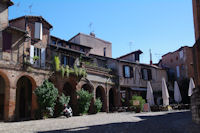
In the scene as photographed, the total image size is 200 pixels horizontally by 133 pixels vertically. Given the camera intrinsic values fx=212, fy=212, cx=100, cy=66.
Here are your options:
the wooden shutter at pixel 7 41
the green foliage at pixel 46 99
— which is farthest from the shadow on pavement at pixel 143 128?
the wooden shutter at pixel 7 41

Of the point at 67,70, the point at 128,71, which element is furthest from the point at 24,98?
the point at 128,71

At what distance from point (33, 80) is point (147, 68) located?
19.3 meters

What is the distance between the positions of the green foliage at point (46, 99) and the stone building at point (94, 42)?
14.7 meters

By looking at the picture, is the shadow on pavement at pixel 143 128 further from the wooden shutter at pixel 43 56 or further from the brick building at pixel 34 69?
the wooden shutter at pixel 43 56

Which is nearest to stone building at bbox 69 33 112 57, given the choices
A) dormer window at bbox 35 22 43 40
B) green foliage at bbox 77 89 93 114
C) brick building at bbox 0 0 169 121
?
brick building at bbox 0 0 169 121

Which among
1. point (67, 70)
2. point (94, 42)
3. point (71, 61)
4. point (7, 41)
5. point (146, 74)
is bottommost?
point (67, 70)

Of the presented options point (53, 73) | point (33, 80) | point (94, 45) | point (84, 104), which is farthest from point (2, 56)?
point (94, 45)

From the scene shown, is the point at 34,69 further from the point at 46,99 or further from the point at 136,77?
the point at 136,77

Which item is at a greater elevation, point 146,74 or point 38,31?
point 38,31

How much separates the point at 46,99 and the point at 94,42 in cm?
1802

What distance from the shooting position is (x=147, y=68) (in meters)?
32.3

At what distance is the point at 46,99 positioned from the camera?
1723 centimetres

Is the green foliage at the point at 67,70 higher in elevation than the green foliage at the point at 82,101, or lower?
higher

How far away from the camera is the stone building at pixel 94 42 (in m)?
31.7
